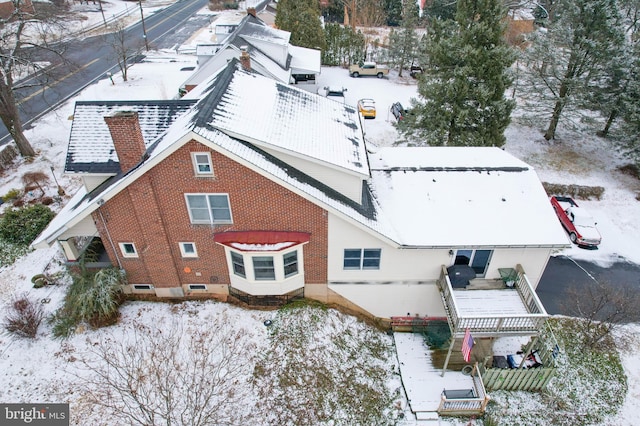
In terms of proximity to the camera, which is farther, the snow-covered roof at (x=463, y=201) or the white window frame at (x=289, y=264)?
the white window frame at (x=289, y=264)

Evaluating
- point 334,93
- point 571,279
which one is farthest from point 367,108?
point 571,279

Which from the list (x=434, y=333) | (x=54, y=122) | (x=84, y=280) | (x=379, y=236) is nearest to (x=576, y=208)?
(x=434, y=333)

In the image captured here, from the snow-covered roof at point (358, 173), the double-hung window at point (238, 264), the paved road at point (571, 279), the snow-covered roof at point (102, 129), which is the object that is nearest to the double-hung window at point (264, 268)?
the double-hung window at point (238, 264)

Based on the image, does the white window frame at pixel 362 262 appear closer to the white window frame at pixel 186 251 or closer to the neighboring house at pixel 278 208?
the neighboring house at pixel 278 208

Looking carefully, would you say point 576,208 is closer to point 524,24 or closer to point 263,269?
point 263,269

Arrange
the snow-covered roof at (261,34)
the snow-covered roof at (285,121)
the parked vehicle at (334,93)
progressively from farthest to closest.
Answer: the parked vehicle at (334,93) < the snow-covered roof at (261,34) < the snow-covered roof at (285,121)
